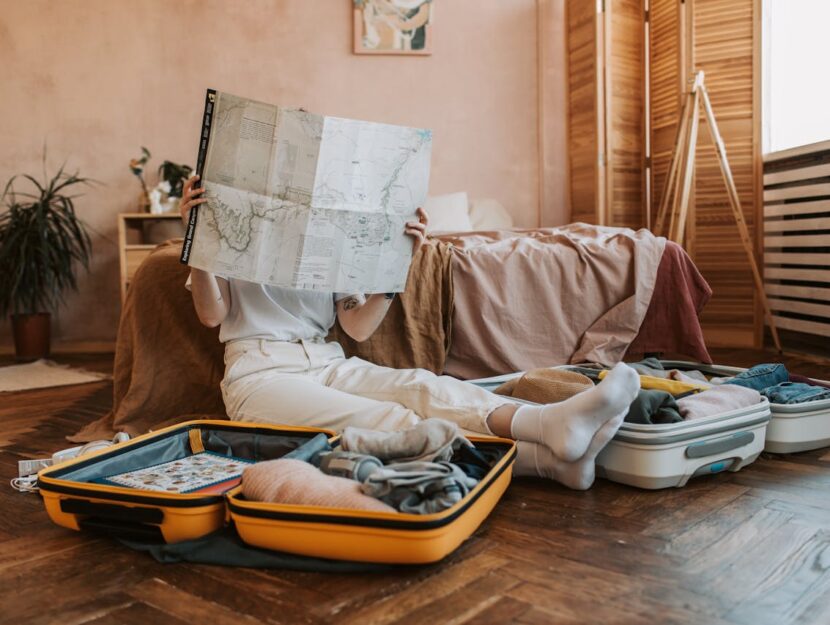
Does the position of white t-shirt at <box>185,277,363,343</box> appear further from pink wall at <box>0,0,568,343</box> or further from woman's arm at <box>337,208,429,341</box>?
pink wall at <box>0,0,568,343</box>

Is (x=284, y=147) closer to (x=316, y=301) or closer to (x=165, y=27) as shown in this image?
(x=316, y=301)

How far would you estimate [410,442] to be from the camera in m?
1.43

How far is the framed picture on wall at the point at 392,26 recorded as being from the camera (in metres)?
4.55

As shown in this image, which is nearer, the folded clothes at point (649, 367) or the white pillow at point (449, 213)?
the folded clothes at point (649, 367)

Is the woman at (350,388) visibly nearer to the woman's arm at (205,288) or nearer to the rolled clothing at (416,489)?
the woman's arm at (205,288)

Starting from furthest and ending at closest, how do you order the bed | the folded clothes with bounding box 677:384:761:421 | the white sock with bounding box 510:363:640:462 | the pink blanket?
the pink blanket, the bed, the folded clothes with bounding box 677:384:761:421, the white sock with bounding box 510:363:640:462

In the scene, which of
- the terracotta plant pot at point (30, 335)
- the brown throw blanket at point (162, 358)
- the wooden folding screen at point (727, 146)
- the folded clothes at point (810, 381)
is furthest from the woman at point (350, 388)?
the terracotta plant pot at point (30, 335)

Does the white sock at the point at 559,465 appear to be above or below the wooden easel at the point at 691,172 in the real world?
below

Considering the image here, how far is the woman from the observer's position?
1.51 m

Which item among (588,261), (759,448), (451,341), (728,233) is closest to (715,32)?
(728,233)

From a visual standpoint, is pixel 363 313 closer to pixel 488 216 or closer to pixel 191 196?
pixel 191 196

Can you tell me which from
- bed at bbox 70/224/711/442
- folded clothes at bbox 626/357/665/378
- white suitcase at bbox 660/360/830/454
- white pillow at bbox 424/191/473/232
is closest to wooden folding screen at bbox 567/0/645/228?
white pillow at bbox 424/191/473/232

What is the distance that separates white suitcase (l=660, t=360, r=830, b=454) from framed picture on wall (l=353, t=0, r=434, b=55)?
343 centimetres

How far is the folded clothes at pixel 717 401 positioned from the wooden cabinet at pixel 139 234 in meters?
3.06
